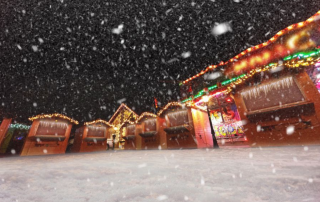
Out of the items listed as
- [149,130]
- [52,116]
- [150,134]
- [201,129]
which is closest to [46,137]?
[52,116]

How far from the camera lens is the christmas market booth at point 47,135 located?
14086 millimetres

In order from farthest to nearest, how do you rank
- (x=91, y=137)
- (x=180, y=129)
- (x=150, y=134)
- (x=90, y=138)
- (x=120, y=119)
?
1. (x=120, y=119)
2. (x=91, y=137)
3. (x=90, y=138)
4. (x=150, y=134)
5. (x=180, y=129)

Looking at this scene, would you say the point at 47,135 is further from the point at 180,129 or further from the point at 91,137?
the point at 180,129

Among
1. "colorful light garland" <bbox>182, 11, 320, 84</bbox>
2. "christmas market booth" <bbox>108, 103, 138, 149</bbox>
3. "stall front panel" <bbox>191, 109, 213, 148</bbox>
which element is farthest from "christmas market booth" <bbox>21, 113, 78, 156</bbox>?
"colorful light garland" <bbox>182, 11, 320, 84</bbox>

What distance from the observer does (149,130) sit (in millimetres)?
15398

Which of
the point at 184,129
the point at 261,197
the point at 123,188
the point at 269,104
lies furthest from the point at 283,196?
the point at 184,129

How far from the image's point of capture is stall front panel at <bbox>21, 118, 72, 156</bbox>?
14055mm

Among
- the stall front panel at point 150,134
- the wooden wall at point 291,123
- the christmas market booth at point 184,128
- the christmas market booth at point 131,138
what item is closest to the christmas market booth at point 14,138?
the christmas market booth at point 131,138

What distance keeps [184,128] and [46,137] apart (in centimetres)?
1489

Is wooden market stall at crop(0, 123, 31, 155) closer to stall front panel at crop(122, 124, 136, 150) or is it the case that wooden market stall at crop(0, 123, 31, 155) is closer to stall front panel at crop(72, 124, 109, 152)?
stall front panel at crop(72, 124, 109, 152)

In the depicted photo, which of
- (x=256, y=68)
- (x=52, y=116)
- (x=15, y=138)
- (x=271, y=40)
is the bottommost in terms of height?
(x=15, y=138)

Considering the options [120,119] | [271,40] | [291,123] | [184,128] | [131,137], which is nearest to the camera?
[291,123]

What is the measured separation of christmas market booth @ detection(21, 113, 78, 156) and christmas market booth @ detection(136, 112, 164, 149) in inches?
363

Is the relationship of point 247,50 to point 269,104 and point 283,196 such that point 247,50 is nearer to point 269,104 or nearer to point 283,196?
point 269,104
